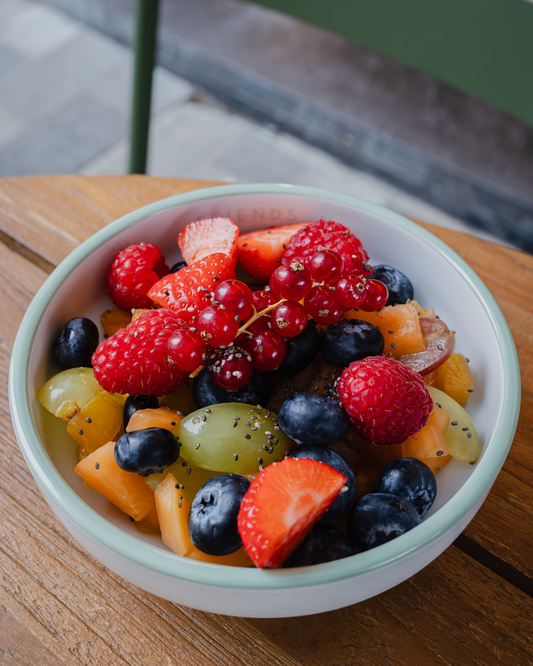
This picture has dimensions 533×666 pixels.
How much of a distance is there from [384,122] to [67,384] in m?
2.32

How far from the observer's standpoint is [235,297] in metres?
0.67

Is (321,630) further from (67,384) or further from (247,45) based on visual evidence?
(247,45)

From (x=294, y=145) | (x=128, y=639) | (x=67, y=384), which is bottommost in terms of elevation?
(x=294, y=145)

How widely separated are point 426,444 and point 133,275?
0.45 metres

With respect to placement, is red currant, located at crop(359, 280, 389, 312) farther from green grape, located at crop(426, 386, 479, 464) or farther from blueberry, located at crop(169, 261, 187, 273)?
blueberry, located at crop(169, 261, 187, 273)

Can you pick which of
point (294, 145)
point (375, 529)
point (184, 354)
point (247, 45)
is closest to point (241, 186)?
point (184, 354)

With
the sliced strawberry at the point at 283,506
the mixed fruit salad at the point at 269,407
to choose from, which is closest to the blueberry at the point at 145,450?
the mixed fruit salad at the point at 269,407

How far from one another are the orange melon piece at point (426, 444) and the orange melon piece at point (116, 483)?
1.01ft

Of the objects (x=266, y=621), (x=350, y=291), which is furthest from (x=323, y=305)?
(x=266, y=621)

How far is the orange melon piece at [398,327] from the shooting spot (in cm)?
76

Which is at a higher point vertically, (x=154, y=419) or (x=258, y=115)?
(x=154, y=419)

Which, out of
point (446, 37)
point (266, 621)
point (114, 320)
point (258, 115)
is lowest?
point (258, 115)

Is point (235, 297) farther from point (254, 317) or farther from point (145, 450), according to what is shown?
point (145, 450)

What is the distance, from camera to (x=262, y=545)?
522 mm
